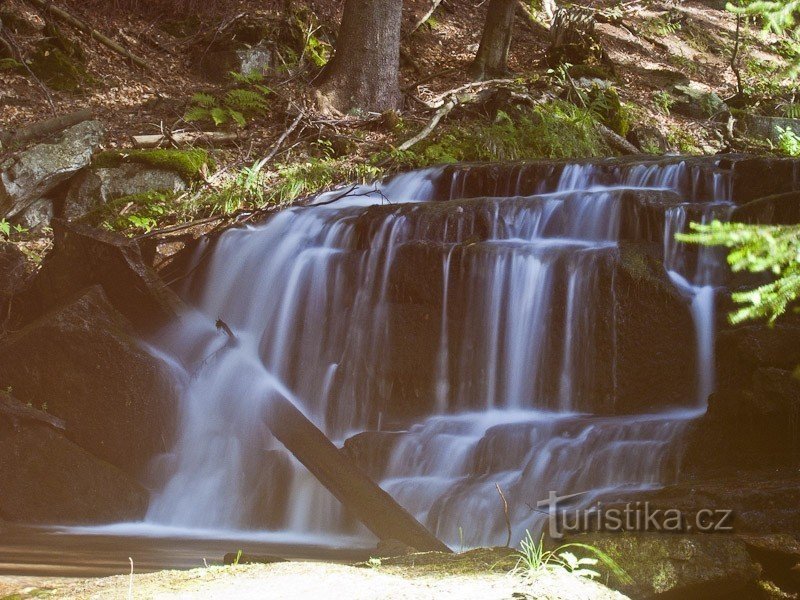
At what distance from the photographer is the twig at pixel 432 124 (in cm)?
1225

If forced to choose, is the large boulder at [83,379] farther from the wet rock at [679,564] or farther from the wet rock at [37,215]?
the wet rock at [679,564]

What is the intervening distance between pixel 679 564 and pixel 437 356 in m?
4.37

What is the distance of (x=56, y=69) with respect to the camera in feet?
44.0

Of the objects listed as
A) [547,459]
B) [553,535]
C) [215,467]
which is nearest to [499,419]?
[547,459]

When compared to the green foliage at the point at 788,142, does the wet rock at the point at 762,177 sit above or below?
below

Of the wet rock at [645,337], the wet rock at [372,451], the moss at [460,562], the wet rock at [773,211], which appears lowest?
the wet rock at [372,451]

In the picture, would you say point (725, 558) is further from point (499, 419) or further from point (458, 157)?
point (458, 157)

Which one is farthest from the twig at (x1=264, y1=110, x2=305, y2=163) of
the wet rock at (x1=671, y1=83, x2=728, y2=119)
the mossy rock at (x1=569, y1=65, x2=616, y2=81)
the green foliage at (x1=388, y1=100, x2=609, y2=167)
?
the wet rock at (x1=671, y1=83, x2=728, y2=119)

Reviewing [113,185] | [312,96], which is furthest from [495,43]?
[113,185]

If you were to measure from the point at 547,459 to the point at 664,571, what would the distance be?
2692 mm

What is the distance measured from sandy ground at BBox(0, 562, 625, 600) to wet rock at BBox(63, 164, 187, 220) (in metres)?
7.49

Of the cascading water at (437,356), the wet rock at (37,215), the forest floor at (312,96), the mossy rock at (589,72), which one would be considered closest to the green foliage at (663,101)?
the forest floor at (312,96)

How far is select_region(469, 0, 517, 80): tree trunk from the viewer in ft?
52.4

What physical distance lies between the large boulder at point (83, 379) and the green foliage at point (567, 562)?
175 inches
